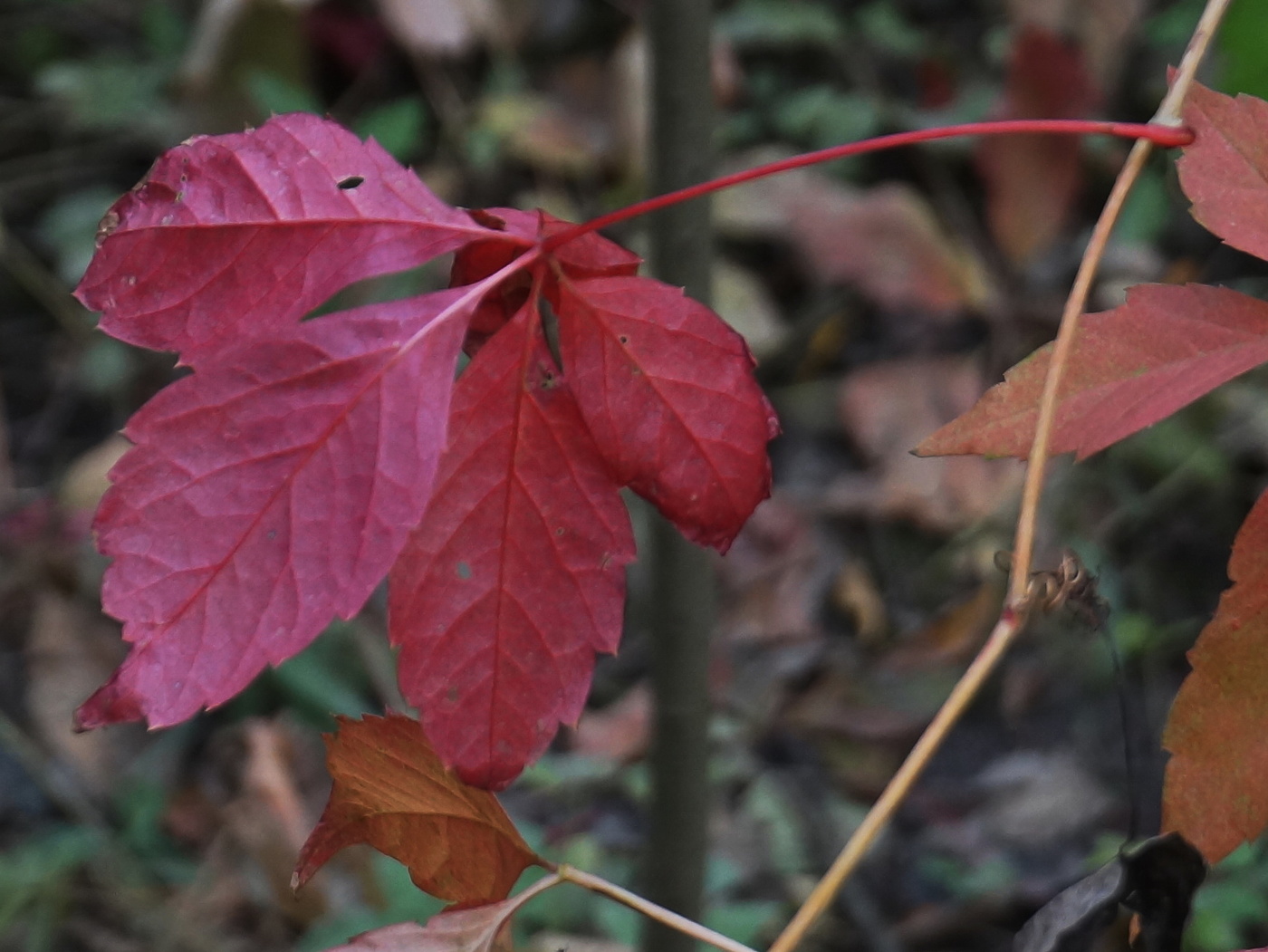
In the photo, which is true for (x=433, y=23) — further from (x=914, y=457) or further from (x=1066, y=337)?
(x=1066, y=337)

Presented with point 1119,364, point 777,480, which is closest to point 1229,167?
point 1119,364

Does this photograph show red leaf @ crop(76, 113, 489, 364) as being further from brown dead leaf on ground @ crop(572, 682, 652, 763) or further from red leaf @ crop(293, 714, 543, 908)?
brown dead leaf on ground @ crop(572, 682, 652, 763)

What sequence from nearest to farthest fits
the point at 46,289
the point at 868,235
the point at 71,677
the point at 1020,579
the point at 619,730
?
the point at 1020,579
the point at 619,730
the point at 71,677
the point at 868,235
the point at 46,289

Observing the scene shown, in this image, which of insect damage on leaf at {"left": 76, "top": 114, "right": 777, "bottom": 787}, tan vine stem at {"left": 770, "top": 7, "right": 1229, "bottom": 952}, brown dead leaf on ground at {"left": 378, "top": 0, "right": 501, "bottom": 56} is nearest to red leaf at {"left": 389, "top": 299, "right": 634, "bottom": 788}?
insect damage on leaf at {"left": 76, "top": 114, "right": 777, "bottom": 787}

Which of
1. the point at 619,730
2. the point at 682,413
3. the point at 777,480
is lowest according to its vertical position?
the point at 619,730

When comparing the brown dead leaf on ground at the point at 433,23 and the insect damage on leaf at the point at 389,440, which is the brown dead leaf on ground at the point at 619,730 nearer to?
the insect damage on leaf at the point at 389,440

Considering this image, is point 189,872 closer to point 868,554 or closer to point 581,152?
point 868,554
